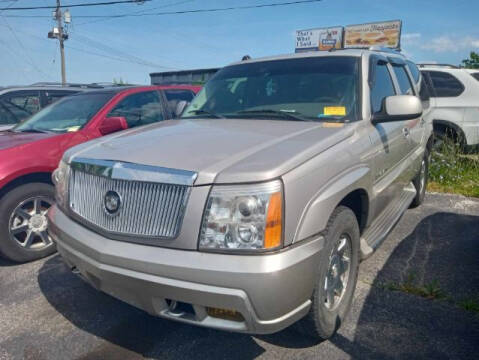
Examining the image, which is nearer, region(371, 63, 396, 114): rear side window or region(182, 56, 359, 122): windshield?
region(182, 56, 359, 122): windshield

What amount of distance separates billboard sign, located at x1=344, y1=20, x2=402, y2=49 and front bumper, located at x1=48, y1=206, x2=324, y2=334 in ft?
101

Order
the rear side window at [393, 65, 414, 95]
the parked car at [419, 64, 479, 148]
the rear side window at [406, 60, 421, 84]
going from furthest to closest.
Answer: the parked car at [419, 64, 479, 148], the rear side window at [406, 60, 421, 84], the rear side window at [393, 65, 414, 95]

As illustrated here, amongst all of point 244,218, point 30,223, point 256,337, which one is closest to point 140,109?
point 30,223

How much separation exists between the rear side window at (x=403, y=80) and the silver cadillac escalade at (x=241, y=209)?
1.10 metres

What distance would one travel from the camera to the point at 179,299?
194 cm

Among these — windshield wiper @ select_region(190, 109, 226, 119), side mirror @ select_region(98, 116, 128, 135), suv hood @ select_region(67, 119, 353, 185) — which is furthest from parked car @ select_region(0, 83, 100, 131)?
suv hood @ select_region(67, 119, 353, 185)

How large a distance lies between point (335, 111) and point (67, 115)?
10.9 ft

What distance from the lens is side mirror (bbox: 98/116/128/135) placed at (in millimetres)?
4410

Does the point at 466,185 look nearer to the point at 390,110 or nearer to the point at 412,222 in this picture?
the point at 412,222

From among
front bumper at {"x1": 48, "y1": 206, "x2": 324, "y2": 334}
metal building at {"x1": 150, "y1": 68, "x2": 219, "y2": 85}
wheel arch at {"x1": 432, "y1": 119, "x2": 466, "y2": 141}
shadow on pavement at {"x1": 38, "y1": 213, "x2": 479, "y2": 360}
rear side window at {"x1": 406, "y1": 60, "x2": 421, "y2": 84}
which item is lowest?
shadow on pavement at {"x1": 38, "y1": 213, "x2": 479, "y2": 360}

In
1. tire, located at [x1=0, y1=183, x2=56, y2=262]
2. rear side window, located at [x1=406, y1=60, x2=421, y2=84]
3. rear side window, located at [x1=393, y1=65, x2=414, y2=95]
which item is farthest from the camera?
rear side window, located at [x1=406, y1=60, x2=421, y2=84]

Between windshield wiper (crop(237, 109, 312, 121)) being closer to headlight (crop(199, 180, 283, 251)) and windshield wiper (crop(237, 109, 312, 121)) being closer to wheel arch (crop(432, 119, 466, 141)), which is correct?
headlight (crop(199, 180, 283, 251))

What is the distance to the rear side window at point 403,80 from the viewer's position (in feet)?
13.5

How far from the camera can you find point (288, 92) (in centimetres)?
330
